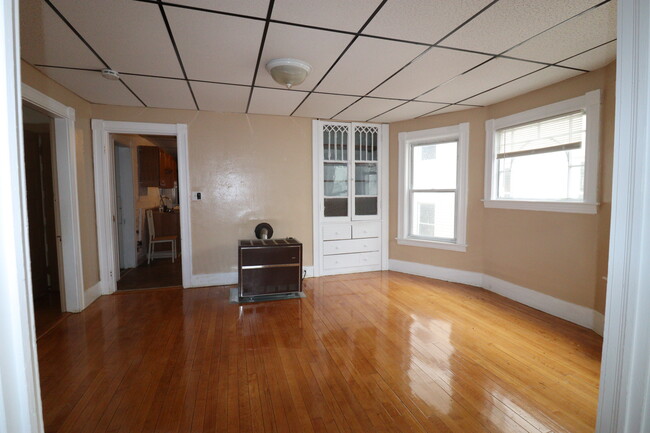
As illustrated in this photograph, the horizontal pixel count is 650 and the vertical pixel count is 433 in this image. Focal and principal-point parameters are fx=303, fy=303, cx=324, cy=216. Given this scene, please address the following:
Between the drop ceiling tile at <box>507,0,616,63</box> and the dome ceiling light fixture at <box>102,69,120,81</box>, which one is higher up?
the drop ceiling tile at <box>507,0,616,63</box>

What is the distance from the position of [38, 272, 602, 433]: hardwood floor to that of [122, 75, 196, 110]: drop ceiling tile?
7.98ft

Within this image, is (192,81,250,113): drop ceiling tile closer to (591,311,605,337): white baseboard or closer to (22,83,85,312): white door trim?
(22,83,85,312): white door trim

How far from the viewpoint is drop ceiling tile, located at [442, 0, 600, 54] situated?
186 centimetres

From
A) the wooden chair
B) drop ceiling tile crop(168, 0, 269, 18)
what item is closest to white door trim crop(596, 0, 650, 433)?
drop ceiling tile crop(168, 0, 269, 18)

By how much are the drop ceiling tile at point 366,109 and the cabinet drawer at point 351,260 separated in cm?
214

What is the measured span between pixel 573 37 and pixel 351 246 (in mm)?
3517

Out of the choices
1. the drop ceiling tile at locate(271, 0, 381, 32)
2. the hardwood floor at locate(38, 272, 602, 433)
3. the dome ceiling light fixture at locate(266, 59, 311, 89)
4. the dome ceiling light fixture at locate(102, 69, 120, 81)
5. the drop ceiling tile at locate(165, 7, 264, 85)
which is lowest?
the hardwood floor at locate(38, 272, 602, 433)

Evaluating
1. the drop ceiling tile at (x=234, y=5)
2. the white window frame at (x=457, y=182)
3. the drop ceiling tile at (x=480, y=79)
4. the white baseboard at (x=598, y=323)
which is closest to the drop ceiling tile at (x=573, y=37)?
the drop ceiling tile at (x=480, y=79)

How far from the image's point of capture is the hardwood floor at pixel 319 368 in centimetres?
179

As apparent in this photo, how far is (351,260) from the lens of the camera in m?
4.93

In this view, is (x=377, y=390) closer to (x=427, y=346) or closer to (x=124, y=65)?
(x=427, y=346)

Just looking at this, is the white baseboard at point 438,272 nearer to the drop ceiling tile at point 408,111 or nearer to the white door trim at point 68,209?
the drop ceiling tile at point 408,111

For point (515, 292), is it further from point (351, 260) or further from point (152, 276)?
point (152, 276)

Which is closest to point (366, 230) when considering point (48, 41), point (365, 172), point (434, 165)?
point (365, 172)
